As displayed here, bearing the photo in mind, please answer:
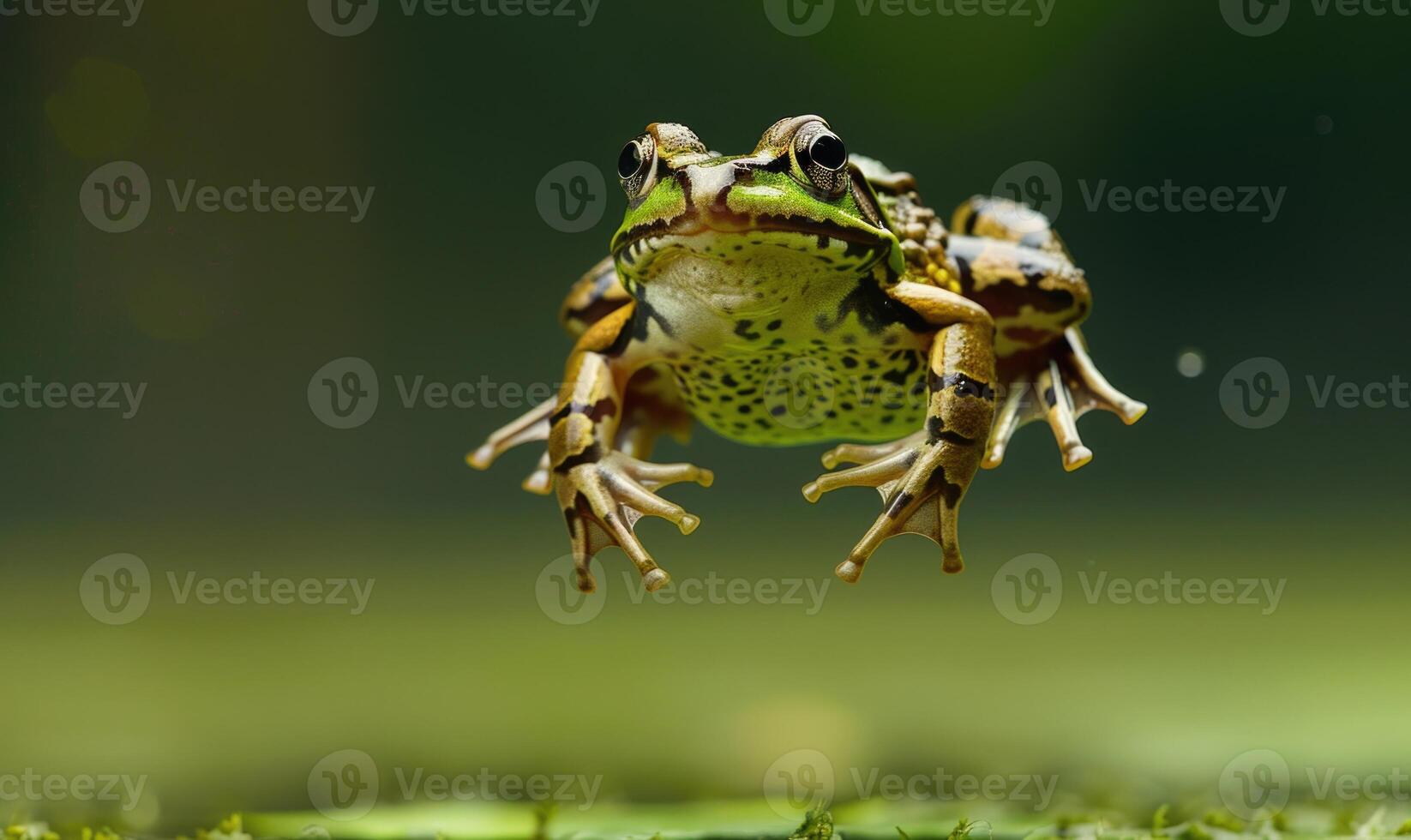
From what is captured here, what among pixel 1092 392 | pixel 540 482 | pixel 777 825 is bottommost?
pixel 777 825

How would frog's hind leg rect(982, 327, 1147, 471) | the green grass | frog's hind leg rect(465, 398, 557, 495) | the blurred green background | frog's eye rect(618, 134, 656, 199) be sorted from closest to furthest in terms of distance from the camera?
1. frog's eye rect(618, 134, 656, 199)
2. frog's hind leg rect(982, 327, 1147, 471)
3. frog's hind leg rect(465, 398, 557, 495)
4. the green grass
5. the blurred green background

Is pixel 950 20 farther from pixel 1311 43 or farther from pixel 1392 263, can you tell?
pixel 1392 263

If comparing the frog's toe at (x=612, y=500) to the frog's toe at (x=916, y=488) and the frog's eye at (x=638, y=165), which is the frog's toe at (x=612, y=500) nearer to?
the frog's toe at (x=916, y=488)

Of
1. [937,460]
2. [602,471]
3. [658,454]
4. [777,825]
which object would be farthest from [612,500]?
[658,454]

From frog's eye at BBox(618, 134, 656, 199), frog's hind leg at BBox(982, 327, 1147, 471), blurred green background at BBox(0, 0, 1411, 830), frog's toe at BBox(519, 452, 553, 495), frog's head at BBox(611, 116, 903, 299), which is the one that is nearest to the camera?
frog's head at BBox(611, 116, 903, 299)

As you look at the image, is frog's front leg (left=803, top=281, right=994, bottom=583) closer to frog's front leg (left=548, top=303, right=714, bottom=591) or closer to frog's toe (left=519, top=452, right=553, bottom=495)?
frog's front leg (left=548, top=303, right=714, bottom=591)

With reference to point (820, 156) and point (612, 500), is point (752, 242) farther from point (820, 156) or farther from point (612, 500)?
point (612, 500)

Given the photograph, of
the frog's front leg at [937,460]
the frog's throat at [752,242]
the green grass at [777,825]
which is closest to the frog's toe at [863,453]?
the frog's front leg at [937,460]

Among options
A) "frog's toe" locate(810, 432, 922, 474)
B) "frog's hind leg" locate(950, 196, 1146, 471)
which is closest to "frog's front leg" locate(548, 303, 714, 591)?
"frog's toe" locate(810, 432, 922, 474)
